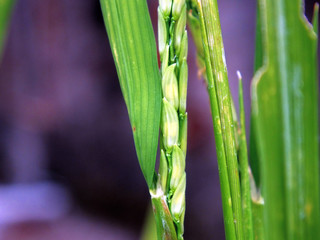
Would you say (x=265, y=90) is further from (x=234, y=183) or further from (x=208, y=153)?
(x=208, y=153)

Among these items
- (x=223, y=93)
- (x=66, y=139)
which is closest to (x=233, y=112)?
(x=223, y=93)

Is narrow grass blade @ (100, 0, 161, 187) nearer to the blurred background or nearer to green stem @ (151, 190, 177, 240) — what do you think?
green stem @ (151, 190, 177, 240)

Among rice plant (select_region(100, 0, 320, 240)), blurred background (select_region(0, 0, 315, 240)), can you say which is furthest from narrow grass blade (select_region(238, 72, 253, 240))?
blurred background (select_region(0, 0, 315, 240))

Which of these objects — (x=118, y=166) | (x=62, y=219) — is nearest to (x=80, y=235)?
(x=62, y=219)

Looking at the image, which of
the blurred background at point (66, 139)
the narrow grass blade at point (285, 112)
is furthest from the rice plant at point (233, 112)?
the blurred background at point (66, 139)

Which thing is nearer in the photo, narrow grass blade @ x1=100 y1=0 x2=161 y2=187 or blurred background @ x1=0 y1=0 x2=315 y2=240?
narrow grass blade @ x1=100 y1=0 x2=161 y2=187

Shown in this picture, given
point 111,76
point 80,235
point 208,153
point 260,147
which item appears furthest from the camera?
point 80,235
